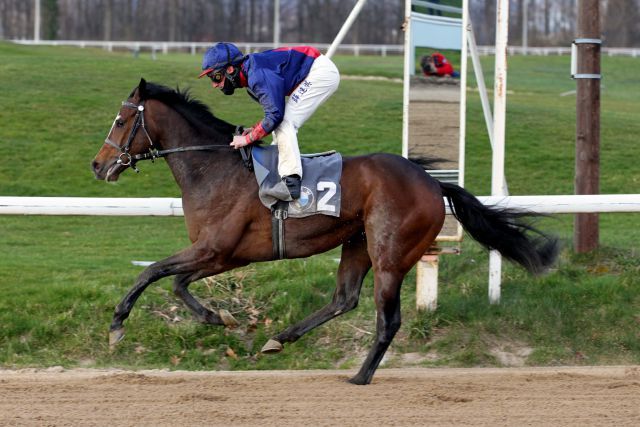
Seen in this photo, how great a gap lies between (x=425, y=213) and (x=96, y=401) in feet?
7.40

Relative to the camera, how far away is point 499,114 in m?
7.75

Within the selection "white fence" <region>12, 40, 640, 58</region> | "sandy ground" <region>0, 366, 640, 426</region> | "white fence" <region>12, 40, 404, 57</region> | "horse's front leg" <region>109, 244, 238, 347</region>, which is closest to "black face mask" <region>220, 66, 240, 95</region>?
"horse's front leg" <region>109, 244, 238, 347</region>

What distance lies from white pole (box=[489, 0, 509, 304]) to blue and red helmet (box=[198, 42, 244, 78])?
2.21 m

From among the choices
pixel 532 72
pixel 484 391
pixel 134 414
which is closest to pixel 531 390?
pixel 484 391

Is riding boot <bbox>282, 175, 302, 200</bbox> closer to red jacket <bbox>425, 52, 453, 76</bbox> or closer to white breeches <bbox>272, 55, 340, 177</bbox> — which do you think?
white breeches <bbox>272, 55, 340, 177</bbox>

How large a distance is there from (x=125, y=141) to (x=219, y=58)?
802 mm

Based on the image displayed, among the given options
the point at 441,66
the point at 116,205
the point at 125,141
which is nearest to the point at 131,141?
the point at 125,141

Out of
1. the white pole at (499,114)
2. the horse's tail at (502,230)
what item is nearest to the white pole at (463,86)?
the white pole at (499,114)

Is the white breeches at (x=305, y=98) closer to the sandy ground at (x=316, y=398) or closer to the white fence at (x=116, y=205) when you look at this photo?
the white fence at (x=116, y=205)

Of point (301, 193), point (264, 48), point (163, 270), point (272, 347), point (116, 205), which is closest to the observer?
point (163, 270)

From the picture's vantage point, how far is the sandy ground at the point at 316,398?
17.3ft

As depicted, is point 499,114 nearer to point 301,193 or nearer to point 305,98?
point 305,98

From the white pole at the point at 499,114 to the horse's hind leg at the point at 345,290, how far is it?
1354 millimetres

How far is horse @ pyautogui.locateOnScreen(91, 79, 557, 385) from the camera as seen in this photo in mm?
6293
